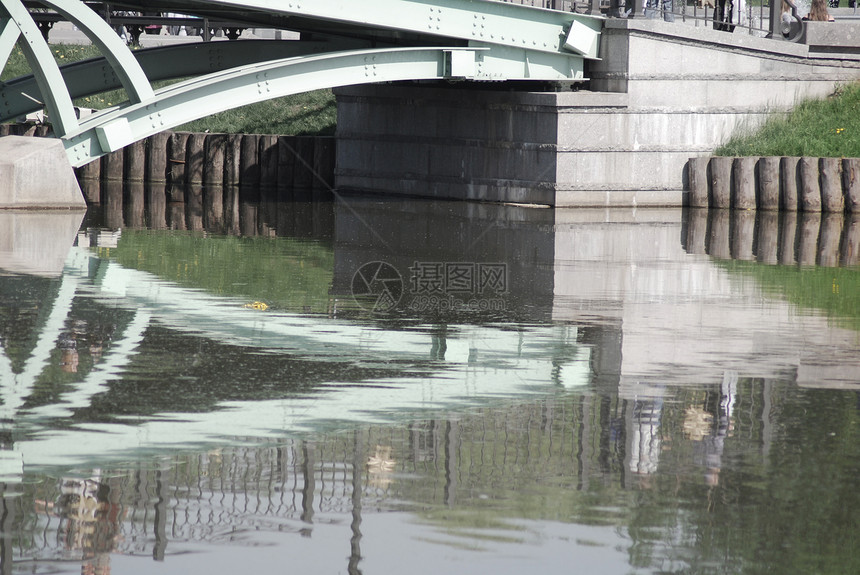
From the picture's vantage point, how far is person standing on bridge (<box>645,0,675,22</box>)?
22844mm

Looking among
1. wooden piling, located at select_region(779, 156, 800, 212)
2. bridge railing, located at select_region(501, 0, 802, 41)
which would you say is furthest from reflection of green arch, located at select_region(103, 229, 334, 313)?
wooden piling, located at select_region(779, 156, 800, 212)

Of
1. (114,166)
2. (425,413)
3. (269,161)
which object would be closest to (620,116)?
(269,161)

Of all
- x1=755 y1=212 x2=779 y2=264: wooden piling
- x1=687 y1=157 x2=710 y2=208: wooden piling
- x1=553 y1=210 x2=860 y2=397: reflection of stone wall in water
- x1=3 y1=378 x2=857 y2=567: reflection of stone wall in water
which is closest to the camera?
x1=3 y1=378 x2=857 y2=567: reflection of stone wall in water

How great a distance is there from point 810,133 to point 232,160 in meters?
11.1

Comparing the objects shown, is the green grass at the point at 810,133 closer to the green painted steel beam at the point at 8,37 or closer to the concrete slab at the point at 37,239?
the concrete slab at the point at 37,239

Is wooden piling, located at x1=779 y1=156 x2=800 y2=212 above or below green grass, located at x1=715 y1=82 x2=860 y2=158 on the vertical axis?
below

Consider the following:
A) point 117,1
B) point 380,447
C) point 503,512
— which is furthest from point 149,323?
point 117,1

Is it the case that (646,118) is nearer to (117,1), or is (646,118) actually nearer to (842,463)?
(117,1)

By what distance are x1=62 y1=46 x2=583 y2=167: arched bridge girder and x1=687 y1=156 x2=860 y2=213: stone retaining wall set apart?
3681 mm

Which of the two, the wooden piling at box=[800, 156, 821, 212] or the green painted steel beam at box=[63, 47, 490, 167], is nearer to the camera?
the green painted steel beam at box=[63, 47, 490, 167]

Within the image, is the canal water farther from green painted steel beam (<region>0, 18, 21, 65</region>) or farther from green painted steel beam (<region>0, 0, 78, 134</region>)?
green painted steel beam (<region>0, 18, 21, 65</region>)

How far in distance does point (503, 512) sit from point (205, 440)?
1914 millimetres

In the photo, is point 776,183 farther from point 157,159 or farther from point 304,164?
point 157,159

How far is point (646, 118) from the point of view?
2220 centimetres
